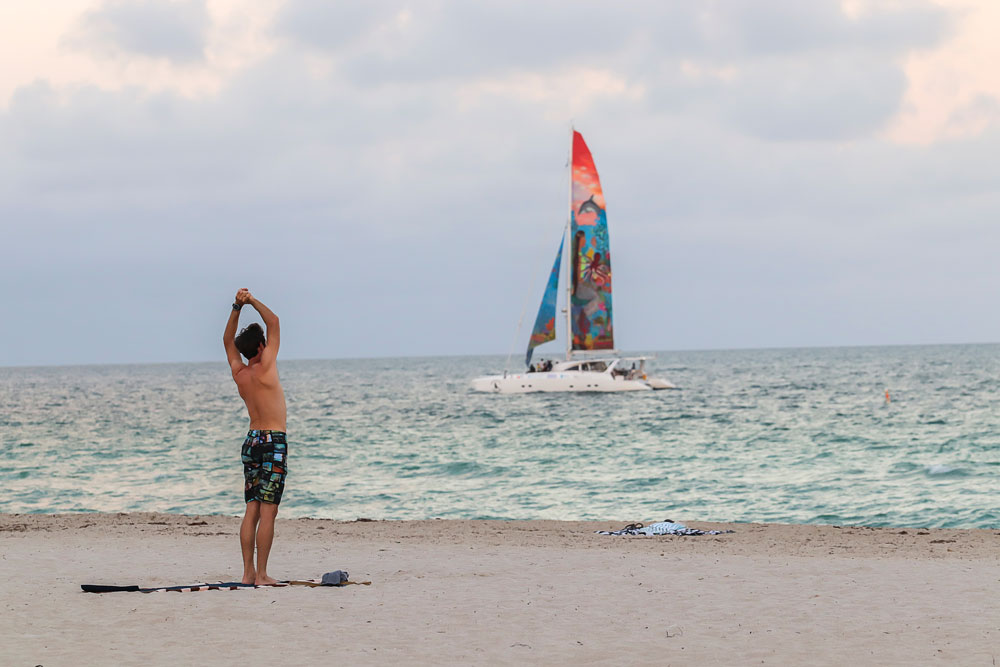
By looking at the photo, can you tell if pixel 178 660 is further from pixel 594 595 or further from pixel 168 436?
pixel 168 436

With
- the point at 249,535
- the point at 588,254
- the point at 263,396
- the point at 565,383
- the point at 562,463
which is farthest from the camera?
the point at 588,254

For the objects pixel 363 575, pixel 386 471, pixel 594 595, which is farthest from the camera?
pixel 386 471

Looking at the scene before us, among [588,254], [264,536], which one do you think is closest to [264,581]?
[264,536]

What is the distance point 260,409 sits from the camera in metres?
8.30

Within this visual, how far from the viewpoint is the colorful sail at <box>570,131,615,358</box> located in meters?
64.2

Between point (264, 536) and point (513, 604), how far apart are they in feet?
7.02

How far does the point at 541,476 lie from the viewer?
83.4ft

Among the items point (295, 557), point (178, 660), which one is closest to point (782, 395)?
point (295, 557)

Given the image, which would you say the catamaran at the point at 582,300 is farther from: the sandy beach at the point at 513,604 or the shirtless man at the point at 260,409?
the shirtless man at the point at 260,409

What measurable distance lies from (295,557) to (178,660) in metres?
4.96

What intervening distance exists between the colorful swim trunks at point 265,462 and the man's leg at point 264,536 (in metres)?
0.07

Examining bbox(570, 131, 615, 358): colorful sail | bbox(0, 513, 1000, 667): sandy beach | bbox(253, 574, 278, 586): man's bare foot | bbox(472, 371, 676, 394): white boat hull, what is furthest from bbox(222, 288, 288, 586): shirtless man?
bbox(570, 131, 615, 358): colorful sail

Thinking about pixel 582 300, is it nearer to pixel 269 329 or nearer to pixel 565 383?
pixel 565 383

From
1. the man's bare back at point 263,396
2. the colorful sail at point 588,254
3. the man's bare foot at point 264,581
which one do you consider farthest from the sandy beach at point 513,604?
the colorful sail at point 588,254
